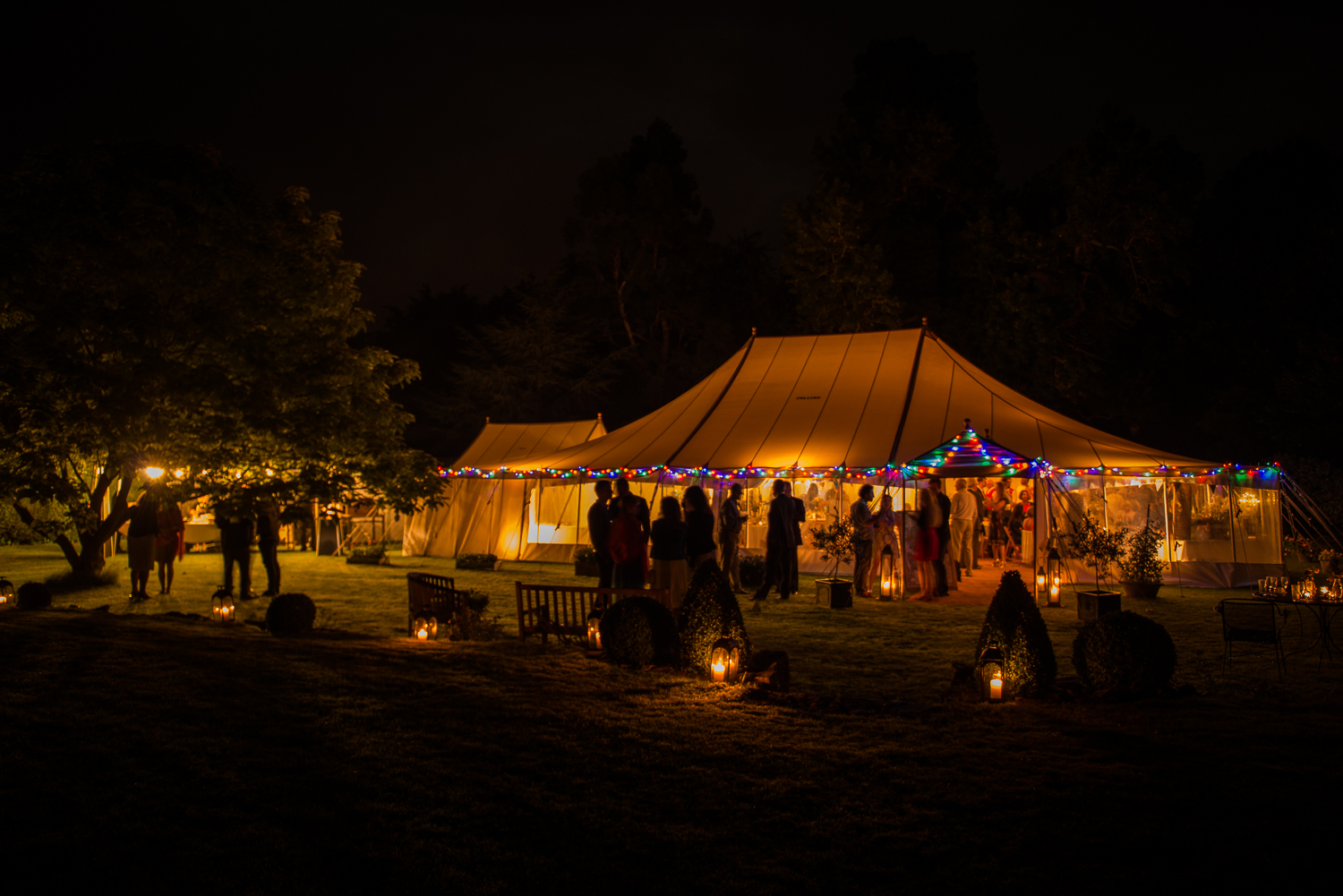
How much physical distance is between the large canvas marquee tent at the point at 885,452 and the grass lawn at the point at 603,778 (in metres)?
5.95

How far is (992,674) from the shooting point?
16.6ft

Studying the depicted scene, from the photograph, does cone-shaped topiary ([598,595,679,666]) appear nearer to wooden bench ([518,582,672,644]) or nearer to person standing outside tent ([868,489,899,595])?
wooden bench ([518,582,672,644])

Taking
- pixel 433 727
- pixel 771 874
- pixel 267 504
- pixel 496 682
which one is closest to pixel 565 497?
pixel 267 504

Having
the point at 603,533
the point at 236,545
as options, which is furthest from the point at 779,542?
the point at 236,545

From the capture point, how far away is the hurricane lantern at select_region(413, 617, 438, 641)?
7.24 m

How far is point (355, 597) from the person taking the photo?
418 inches

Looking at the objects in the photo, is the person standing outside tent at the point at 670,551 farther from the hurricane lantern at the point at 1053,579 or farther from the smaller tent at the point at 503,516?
the smaller tent at the point at 503,516

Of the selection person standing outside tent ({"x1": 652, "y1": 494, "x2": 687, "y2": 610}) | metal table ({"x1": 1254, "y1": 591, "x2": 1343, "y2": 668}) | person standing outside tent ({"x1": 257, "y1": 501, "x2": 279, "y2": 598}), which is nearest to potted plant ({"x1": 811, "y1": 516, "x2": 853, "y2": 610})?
person standing outside tent ({"x1": 652, "y1": 494, "x2": 687, "y2": 610})

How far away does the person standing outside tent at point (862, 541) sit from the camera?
35.4ft

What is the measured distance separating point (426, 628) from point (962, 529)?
29.7 feet

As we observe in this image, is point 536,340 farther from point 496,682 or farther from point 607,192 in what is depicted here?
point 496,682

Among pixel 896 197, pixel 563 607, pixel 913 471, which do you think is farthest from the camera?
pixel 896 197

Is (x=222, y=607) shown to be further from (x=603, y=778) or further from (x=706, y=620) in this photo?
(x=603, y=778)

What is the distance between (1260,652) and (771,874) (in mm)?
5658
